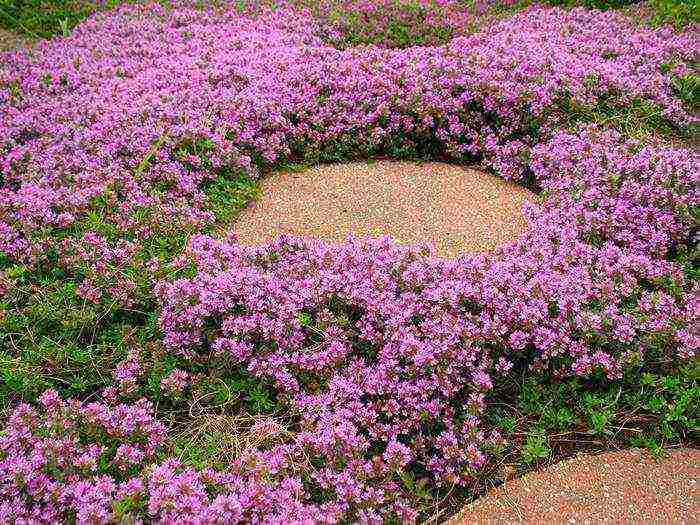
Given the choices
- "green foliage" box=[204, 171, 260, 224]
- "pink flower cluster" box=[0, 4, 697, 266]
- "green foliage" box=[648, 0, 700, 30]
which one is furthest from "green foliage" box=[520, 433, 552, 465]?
"green foliage" box=[648, 0, 700, 30]

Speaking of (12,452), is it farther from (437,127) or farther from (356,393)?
(437,127)

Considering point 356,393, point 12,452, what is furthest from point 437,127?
point 12,452

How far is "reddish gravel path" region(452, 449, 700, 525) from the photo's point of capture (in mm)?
3080

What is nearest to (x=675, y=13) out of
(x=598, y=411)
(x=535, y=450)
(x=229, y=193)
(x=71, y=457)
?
(x=229, y=193)

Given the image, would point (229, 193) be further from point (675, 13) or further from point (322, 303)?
point (675, 13)

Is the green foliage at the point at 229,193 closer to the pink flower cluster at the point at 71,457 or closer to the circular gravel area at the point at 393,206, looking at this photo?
the circular gravel area at the point at 393,206

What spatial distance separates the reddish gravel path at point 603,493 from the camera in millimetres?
3080

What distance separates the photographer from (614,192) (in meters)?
4.90

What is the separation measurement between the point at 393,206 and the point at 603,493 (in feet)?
9.54

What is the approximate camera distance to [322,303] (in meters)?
3.94

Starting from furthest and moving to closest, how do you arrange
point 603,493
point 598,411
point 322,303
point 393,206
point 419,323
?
point 393,206
point 322,303
point 419,323
point 598,411
point 603,493

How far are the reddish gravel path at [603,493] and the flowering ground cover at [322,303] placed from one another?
130 mm

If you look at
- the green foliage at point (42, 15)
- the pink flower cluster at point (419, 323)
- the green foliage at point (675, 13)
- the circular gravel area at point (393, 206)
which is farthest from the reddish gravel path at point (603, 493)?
the green foliage at point (42, 15)

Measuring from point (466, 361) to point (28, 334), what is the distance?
276 centimetres
